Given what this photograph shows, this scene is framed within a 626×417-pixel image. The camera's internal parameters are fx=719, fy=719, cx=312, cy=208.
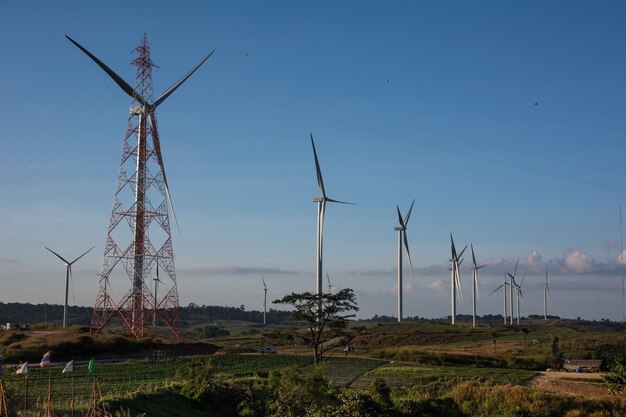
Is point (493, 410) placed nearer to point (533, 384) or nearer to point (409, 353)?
point (533, 384)

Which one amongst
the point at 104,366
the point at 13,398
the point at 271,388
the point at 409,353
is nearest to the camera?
the point at 13,398

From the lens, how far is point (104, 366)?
66.5m

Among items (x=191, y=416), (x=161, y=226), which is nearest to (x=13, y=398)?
(x=191, y=416)

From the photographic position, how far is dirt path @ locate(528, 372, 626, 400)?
2183 inches

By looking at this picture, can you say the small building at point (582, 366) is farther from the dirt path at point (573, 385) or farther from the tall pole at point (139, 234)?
the tall pole at point (139, 234)

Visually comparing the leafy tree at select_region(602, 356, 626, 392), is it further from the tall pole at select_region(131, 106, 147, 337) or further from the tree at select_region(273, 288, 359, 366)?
the tall pole at select_region(131, 106, 147, 337)

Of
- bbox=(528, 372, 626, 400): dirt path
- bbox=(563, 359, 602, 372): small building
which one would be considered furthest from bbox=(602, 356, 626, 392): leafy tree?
bbox=(563, 359, 602, 372): small building

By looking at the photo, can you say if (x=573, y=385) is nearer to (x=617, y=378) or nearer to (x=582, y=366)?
(x=617, y=378)

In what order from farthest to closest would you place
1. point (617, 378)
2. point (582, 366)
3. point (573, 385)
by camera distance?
point (582, 366)
point (573, 385)
point (617, 378)

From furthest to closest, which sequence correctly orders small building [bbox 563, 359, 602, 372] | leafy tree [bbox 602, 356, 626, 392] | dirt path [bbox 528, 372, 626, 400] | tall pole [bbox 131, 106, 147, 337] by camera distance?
tall pole [bbox 131, 106, 147, 337] → small building [bbox 563, 359, 602, 372] → dirt path [bbox 528, 372, 626, 400] → leafy tree [bbox 602, 356, 626, 392]

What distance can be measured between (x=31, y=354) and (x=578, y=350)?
66.5 m

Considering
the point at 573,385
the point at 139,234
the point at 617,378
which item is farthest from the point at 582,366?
the point at 139,234

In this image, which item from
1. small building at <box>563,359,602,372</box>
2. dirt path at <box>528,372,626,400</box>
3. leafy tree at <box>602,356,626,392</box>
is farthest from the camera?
small building at <box>563,359,602,372</box>

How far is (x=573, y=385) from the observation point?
59281 mm
